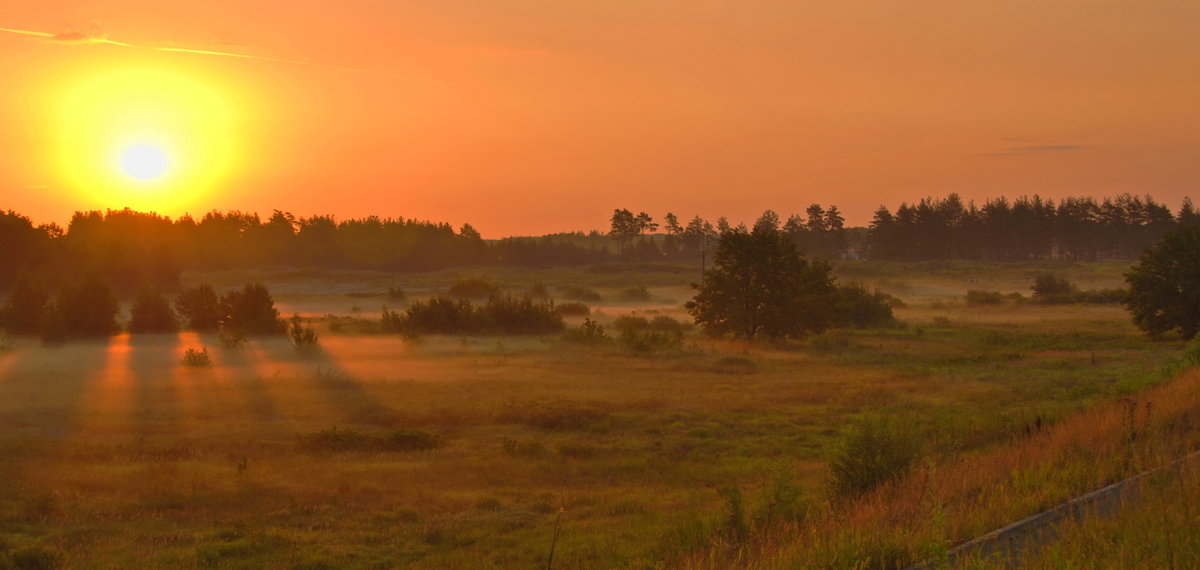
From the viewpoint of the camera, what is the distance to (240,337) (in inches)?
1510

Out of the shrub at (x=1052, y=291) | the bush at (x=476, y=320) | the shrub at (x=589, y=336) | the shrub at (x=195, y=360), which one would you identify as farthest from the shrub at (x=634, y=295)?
the shrub at (x=195, y=360)

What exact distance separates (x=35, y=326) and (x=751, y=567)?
150ft

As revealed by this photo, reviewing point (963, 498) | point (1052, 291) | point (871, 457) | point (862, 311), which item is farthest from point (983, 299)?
point (963, 498)

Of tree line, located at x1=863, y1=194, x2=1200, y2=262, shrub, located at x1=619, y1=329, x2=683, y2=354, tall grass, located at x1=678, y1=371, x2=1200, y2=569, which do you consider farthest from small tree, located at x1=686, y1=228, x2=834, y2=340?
tree line, located at x1=863, y1=194, x2=1200, y2=262

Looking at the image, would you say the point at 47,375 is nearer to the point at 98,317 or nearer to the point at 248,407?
the point at 248,407

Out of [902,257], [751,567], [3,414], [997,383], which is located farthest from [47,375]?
[902,257]

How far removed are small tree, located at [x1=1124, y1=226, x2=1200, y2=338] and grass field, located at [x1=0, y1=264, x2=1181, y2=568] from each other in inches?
100

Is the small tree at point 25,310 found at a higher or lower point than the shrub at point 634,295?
higher

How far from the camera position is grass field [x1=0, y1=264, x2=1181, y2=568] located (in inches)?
440

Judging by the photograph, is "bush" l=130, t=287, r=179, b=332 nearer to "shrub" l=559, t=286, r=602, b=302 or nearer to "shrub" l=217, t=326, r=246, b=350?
"shrub" l=217, t=326, r=246, b=350

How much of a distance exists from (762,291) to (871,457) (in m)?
32.2

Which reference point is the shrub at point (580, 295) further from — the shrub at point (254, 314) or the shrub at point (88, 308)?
the shrub at point (88, 308)

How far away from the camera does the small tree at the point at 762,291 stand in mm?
41969

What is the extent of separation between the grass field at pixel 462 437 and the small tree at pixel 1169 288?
8.37ft
